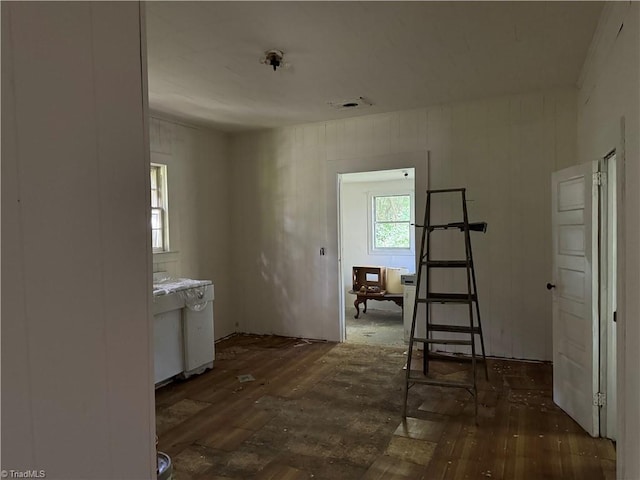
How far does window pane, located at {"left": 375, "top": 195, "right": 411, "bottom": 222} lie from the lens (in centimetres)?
698

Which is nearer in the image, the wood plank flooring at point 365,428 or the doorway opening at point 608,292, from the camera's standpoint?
the wood plank flooring at point 365,428

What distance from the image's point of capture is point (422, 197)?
443 cm

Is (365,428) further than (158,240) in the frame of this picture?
No

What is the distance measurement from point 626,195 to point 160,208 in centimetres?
410

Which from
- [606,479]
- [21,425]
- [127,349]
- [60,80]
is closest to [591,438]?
[606,479]

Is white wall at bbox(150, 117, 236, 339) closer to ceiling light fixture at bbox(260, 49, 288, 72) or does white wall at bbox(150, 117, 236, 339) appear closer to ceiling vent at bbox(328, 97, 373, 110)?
ceiling vent at bbox(328, 97, 373, 110)

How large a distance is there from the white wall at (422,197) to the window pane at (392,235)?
2.36 m

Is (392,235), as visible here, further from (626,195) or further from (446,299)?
(626,195)

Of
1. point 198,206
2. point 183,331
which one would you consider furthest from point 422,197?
point 183,331

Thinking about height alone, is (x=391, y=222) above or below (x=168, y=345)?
above

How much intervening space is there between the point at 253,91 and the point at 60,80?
3.09 meters

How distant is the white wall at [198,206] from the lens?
4.59m

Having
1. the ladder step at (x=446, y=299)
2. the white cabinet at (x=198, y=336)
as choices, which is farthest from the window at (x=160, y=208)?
the ladder step at (x=446, y=299)

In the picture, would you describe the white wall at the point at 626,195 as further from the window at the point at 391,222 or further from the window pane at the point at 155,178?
the window at the point at 391,222
